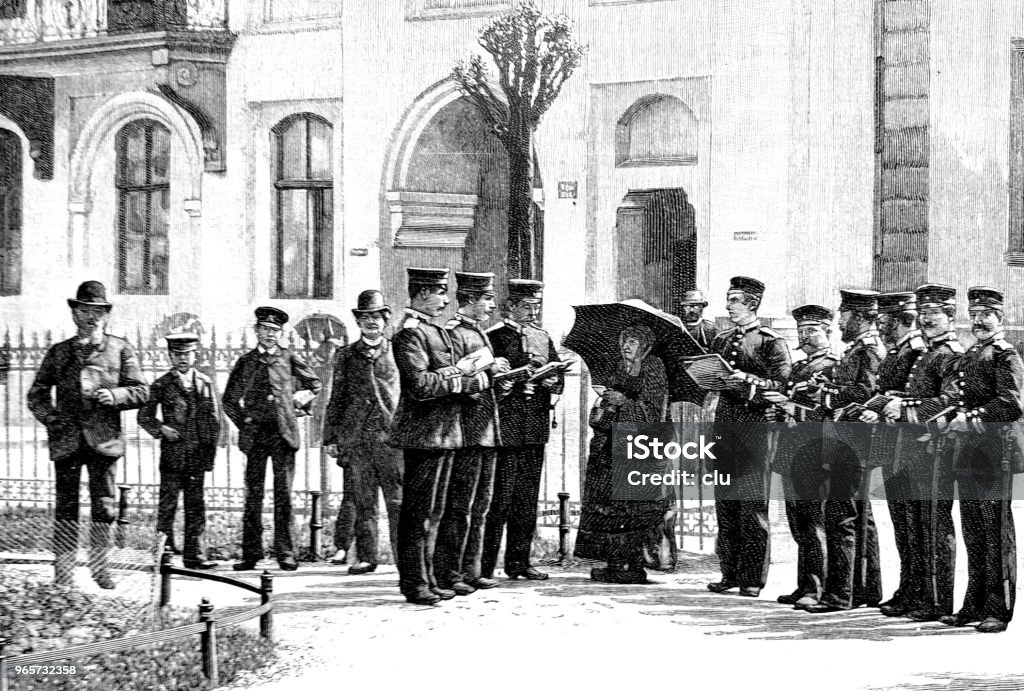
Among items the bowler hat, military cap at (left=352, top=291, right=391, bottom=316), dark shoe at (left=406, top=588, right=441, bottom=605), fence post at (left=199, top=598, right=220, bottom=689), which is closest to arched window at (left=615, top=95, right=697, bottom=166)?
military cap at (left=352, top=291, right=391, bottom=316)

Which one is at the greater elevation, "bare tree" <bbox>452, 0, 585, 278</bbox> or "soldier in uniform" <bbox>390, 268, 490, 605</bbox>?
"bare tree" <bbox>452, 0, 585, 278</bbox>

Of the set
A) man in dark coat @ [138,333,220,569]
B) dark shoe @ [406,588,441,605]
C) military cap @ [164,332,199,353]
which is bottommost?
dark shoe @ [406,588,441,605]

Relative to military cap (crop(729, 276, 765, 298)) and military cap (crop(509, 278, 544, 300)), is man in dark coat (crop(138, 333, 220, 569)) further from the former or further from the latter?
military cap (crop(729, 276, 765, 298))

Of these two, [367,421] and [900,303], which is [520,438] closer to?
[367,421]

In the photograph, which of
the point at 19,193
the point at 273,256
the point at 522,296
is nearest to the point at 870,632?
the point at 522,296

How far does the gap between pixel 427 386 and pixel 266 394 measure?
1.25 m

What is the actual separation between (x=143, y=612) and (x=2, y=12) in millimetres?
4755

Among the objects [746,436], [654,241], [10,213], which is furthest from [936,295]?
[10,213]

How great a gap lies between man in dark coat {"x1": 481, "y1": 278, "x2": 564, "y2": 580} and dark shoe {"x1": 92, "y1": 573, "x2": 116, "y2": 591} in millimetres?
2015

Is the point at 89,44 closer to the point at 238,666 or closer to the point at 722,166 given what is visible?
the point at 722,166

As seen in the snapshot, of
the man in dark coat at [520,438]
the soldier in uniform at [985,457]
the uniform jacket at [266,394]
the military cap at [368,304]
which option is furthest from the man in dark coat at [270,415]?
the soldier in uniform at [985,457]

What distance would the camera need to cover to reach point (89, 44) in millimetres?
9742

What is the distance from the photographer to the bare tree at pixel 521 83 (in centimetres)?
865

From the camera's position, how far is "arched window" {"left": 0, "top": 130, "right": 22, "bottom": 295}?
9531 mm
